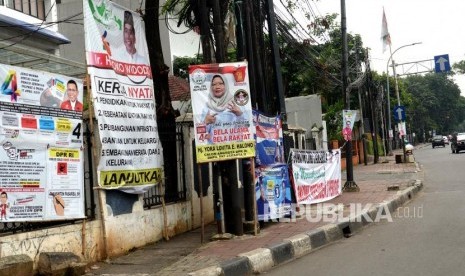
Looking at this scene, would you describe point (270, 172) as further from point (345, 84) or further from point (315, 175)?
point (345, 84)

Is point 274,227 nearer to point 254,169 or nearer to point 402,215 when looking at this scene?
point 254,169

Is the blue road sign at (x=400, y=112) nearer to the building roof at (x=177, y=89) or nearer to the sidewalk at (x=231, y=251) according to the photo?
the building roof at (x=177, y=89)

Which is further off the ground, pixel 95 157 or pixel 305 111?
pixel 305 111

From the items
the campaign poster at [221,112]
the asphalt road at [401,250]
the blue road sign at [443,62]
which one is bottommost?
the asphalt road at [401,250]

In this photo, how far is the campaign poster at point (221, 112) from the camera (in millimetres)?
8047

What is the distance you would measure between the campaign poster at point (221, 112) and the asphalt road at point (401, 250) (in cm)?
207

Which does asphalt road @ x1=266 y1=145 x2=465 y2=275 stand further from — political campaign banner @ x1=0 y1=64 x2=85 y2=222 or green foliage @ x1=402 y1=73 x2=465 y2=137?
green foliage @ x1=402 y1=73 x2=465 y2=137

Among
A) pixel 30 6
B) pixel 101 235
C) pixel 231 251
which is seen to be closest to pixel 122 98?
pixel 101 235

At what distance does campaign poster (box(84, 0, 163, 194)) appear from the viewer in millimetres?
7422

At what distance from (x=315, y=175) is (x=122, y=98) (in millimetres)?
6389

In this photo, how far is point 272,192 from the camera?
9578 millimetres

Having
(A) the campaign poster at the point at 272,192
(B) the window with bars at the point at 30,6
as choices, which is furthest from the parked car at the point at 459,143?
(B) the window with bars at the point at 30,6

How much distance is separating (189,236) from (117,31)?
3.74 meters

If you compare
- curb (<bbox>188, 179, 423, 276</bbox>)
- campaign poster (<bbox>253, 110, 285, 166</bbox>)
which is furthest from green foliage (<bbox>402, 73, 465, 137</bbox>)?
campaign poster (<bbox>253, 110, 285, 166</bbox>)
